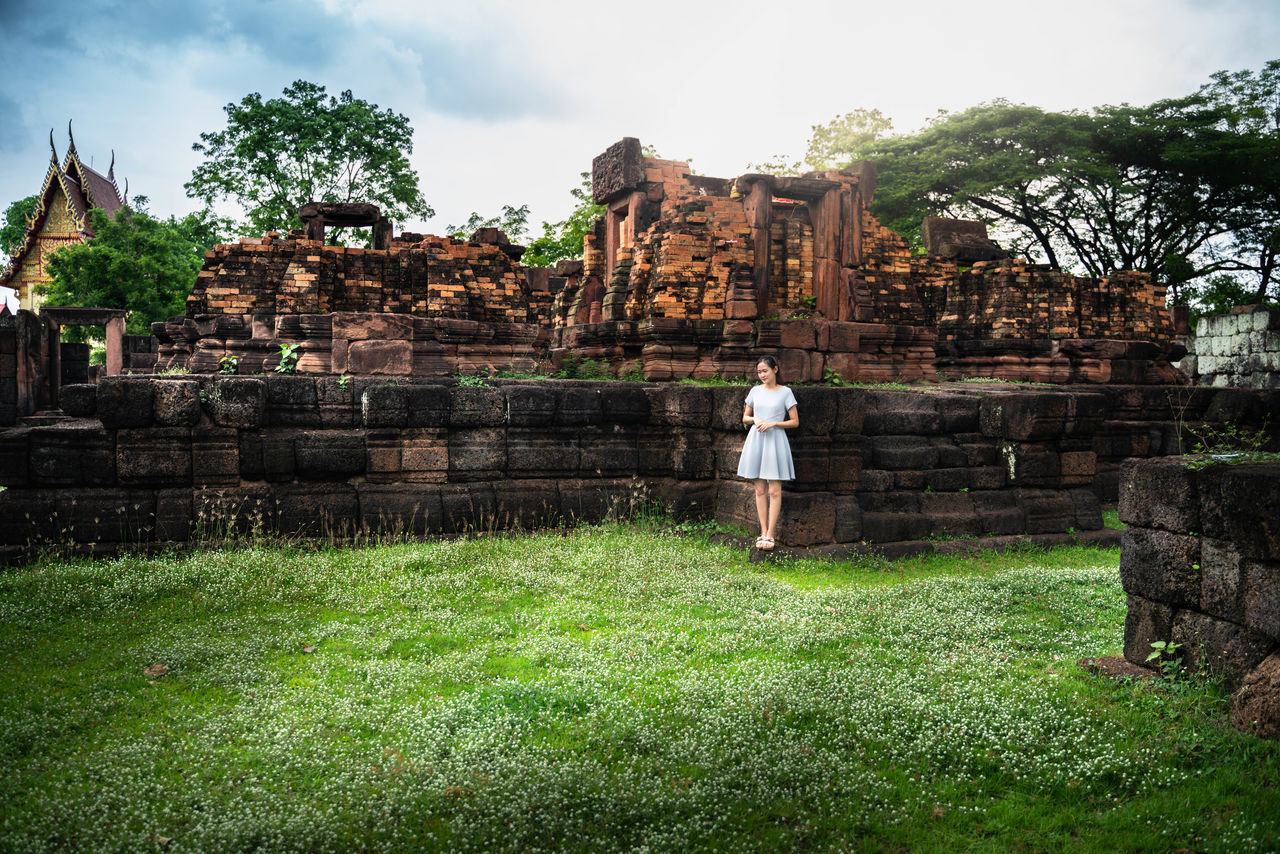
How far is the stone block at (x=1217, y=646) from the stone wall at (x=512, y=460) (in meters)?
3.14

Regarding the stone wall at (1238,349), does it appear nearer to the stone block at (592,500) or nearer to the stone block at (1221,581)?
the stone block at (592,500)

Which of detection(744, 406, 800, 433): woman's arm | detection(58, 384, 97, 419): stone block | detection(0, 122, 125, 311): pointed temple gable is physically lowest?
detection(744, 406, 800, 433): woman's arm

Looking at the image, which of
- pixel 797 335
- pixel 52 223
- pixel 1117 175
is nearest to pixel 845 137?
pixel 1117 175

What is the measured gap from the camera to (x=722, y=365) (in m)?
10.2

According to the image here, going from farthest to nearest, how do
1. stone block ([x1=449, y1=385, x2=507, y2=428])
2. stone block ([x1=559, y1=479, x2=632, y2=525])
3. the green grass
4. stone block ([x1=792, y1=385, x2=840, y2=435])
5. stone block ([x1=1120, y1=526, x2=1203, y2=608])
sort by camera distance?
stone block ([x1=559, y1=479, x2=632, y2=525])
stone block ([x1=449, y1=385, x2=507, y2=428])
stone block ([x1=792, y1=385, x2=840, y2=435])
stone block ([x1=1120, y1=526, x2=1203, y2=608])
the green grass

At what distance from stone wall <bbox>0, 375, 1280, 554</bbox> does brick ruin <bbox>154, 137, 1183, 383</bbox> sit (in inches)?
103

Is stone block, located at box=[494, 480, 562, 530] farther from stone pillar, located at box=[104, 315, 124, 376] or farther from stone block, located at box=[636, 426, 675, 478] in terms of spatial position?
stone pillar, located at box=[104, 315, 124, 376]

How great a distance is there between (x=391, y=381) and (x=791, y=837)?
18.4 ft

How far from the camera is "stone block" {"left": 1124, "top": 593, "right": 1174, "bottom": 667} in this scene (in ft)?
13.1

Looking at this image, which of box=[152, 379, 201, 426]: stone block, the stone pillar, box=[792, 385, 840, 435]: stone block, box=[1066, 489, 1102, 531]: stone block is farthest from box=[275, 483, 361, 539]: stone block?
the stone pillar

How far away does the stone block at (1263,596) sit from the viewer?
338cm

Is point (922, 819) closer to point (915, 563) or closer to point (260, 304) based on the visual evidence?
point (915, 563)

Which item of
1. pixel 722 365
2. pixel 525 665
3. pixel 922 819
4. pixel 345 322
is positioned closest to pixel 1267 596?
pixel 922 819

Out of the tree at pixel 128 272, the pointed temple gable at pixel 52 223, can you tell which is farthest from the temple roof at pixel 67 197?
Result: the tree at pixel 128 272
